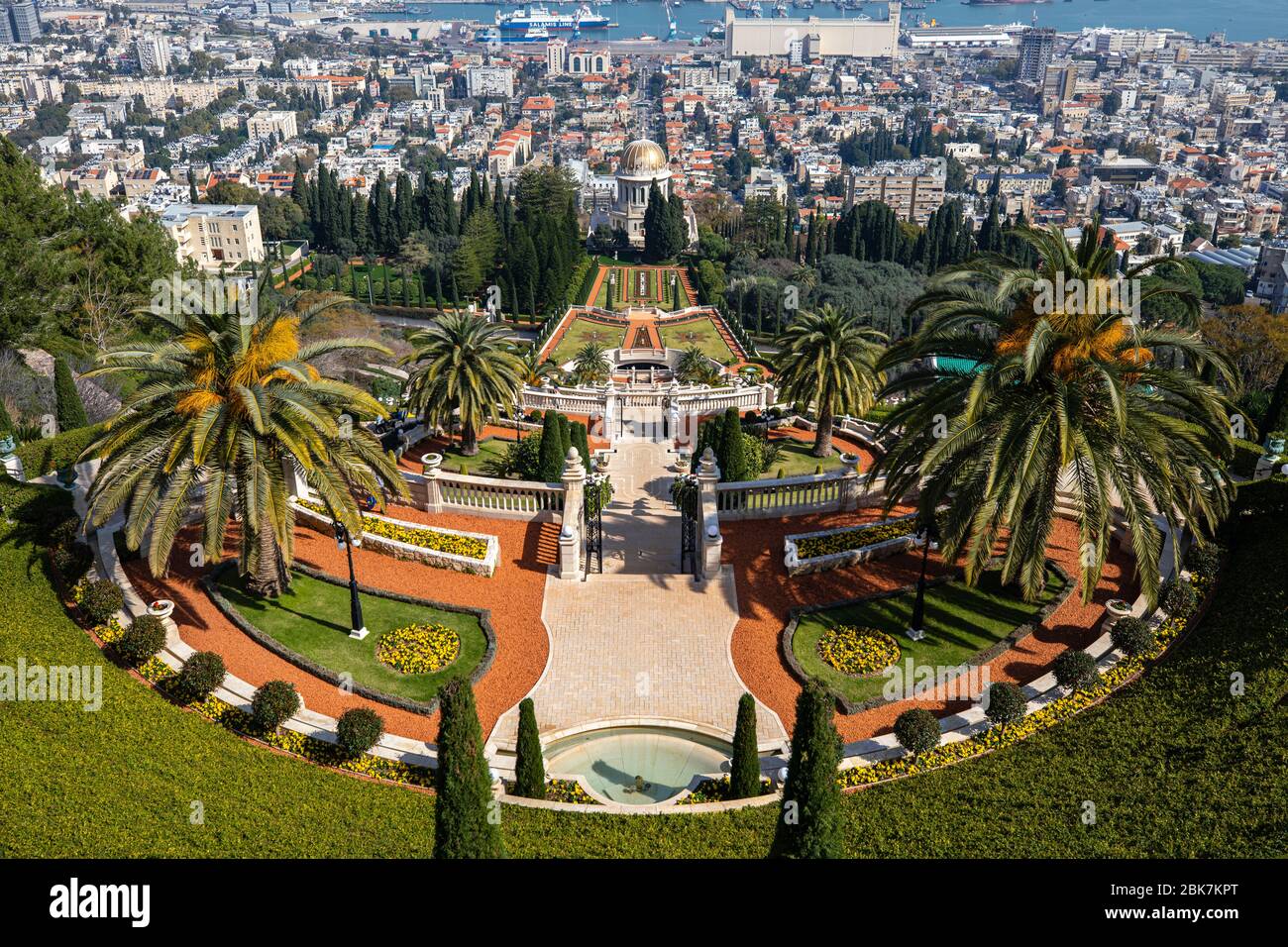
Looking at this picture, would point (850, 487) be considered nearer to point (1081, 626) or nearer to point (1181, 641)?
point (1081, 626)

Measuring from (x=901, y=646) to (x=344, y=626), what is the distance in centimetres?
1542

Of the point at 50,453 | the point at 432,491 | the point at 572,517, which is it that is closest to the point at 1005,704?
the point at 572,517

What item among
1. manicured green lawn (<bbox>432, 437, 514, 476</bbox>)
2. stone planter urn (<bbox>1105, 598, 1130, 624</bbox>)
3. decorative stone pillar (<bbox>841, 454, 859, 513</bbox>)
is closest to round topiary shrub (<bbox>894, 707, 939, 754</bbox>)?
stone planter urn (<bbox>1105, 598, 1130, 624</bbox>)

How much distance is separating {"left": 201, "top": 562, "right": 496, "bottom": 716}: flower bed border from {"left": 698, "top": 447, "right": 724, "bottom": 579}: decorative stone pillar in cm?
691

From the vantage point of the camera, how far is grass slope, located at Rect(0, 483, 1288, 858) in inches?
686

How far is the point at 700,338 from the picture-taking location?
78.8 m

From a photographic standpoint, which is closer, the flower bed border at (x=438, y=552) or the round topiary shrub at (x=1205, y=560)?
the round topiary shrub at (x=1205, y=560)

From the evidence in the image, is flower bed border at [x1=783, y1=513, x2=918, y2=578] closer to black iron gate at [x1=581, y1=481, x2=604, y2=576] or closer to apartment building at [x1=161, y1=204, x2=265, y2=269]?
black iron gate at [x1=581, y1=481, x2=604, y2=576]

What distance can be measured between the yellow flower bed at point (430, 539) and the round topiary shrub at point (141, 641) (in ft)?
24.6

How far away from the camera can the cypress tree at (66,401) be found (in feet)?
119

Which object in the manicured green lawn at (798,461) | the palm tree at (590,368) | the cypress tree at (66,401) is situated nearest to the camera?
the cypress tree at (66,401)

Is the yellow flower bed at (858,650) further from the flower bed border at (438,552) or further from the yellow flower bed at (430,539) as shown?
the yellow flower bed at (430,539)

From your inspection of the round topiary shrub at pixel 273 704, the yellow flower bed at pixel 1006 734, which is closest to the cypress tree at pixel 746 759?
the yellow flower bed at pixel 1006 734

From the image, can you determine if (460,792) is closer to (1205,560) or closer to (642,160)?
(1205,560)
